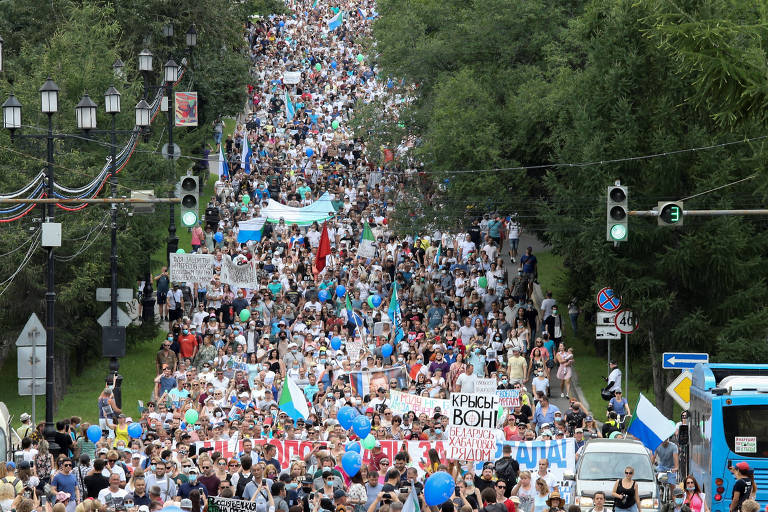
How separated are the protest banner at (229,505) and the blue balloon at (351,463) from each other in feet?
6.75

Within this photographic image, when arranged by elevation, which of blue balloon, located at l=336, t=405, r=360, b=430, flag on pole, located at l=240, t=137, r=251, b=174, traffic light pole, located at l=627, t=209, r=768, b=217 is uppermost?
flag on pole, located at l=240, t=137, r=251, b=174

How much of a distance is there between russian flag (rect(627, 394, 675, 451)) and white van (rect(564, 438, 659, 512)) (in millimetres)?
3725

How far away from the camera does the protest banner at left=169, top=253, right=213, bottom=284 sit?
37125 millimetres

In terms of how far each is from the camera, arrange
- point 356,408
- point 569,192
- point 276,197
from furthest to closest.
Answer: point 276,197 → point 569,192 → point 356,408

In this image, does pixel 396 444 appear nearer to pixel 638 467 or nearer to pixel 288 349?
pixel 638 467

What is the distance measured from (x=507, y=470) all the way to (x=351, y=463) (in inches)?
93.4

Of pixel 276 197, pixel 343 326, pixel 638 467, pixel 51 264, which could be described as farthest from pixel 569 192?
pixel 276 197

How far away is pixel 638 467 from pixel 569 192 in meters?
15.7

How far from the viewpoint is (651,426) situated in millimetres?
25469

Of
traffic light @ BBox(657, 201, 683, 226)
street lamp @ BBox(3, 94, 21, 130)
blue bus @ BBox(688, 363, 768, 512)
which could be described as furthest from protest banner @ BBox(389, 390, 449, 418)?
street lamp @ BBox(3, 94, 21, 130)

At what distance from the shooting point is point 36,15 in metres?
53.9

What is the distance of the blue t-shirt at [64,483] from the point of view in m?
21.3

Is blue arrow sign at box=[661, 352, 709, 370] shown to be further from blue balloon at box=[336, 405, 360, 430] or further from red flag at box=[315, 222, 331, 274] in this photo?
red flag at box=[315, 222, 331, 274]

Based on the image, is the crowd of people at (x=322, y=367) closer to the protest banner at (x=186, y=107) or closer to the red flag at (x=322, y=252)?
the red flag at (x=322, y=252)
